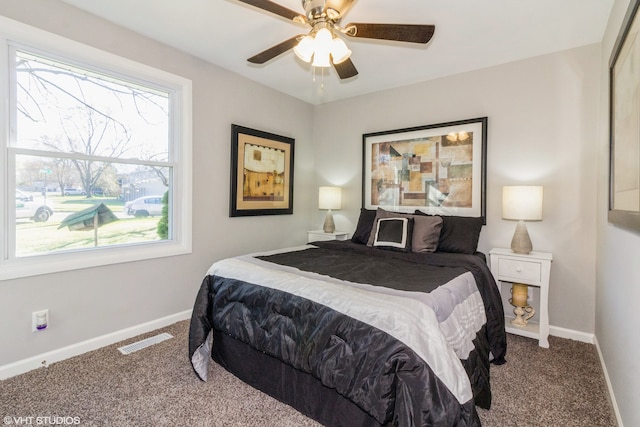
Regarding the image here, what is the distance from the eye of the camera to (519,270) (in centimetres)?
267

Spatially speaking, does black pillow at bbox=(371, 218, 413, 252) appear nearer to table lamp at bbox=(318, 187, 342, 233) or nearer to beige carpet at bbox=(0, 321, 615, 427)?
table lamp at bbox=(318, 187, 342, 233)

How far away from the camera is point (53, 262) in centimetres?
230

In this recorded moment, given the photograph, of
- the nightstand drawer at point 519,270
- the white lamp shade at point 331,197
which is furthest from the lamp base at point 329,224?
the nightstand drawer at point 519,270

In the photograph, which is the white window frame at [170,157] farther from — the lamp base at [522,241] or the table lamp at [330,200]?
the lamp base at [522,241]

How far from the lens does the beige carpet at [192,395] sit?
1719mm

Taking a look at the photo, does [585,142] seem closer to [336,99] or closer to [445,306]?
[445,306]

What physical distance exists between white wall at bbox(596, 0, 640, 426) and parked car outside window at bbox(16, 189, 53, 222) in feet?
11.3

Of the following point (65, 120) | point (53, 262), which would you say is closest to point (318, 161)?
point (65, 120)

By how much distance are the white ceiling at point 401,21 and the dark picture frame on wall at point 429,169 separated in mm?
633

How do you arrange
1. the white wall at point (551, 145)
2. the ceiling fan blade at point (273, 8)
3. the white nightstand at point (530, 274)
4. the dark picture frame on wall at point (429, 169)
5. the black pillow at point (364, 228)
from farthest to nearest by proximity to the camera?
the black pillow at point (364, 228), the dark picture frame on wall at point (429, 169), the white wall at point (551, 145), the white nightstand at point (530, 274), the ceiling fan blade at point (273, 8)

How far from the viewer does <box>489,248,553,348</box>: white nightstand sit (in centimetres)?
257

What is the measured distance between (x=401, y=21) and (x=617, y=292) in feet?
7.32

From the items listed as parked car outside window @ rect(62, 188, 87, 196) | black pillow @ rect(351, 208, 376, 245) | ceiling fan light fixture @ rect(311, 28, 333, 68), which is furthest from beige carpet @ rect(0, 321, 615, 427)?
ceiling fan light fixture @ rect(311, 28, 333, 68)

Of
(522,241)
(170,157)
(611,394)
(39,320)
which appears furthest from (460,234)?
(39,320)
